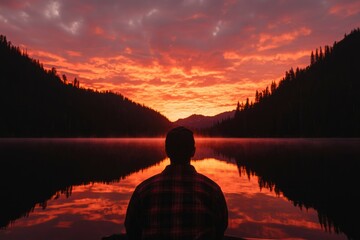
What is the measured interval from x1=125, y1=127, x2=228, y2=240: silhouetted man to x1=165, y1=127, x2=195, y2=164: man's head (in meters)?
0.02

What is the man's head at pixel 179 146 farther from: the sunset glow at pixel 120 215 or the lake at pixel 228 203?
the sunset glow at pixel 120 215

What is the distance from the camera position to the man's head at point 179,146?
5152 millimetres

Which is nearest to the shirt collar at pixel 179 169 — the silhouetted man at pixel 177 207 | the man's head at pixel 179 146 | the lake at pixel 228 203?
the silhouetted man at pixel 177 207

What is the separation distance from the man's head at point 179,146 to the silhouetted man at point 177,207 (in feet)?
0.06

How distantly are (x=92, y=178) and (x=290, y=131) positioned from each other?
17516 centimetres

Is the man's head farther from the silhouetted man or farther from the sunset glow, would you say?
the sunset glow

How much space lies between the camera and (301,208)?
16.3 m

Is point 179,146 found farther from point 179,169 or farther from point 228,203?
point 228,203

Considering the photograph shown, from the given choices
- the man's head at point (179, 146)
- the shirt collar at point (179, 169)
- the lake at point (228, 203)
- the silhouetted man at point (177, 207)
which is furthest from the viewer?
the lake at point (228, 203)

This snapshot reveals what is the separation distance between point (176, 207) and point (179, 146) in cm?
106

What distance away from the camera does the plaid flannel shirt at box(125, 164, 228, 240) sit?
4.66m

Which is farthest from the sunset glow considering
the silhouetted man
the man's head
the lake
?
the man's head

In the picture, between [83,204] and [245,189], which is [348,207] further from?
[83,204]

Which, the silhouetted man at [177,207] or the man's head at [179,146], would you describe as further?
the man's head at [179,146]
